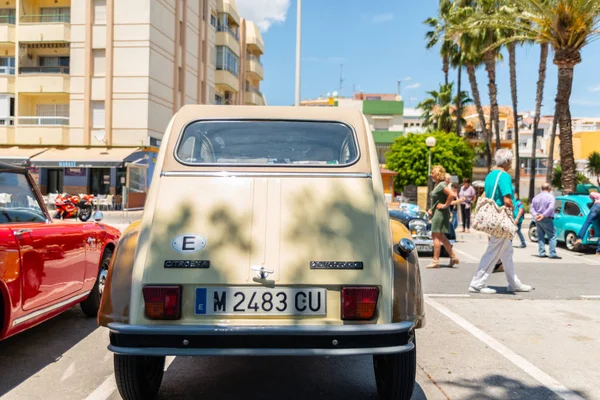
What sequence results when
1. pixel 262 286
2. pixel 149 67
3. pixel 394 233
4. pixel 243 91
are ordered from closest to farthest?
pixel 262 286 → pixel 394 233 → pixel 149 67 → pixel 243 91

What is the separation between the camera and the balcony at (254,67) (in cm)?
5274

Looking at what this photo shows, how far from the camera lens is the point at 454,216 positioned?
17.2m

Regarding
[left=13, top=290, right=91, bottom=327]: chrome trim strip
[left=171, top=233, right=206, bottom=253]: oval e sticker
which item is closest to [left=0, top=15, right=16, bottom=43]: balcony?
[left=13, top=290, right=91, bottom=327]: chrome trim strip

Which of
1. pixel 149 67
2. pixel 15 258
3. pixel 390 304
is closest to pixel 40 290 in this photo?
pixel 15 258

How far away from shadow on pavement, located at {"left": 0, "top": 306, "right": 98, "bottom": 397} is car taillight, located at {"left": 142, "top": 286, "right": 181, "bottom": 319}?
63.3 inches

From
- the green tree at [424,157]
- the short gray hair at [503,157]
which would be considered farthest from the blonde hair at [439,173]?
the green tree at [424,157]

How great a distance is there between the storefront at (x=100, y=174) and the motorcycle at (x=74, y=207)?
12.2 ft

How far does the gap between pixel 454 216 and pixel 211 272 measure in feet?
47.8

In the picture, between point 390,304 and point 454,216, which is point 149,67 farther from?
point 390,304

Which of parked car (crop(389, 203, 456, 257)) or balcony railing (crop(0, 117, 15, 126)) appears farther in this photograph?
balcony railing (crop(0, 117, 15, 126))

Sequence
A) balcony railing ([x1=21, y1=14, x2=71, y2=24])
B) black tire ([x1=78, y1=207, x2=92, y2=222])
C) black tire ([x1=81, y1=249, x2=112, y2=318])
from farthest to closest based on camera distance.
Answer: balcony railing ([x1=21, y1=14, x2=71, y2=24]), black tire ([x1=78, y1=207, x2=92, y2=222]), black tire ([x1=81, y1=249, x2=112, y2=318])

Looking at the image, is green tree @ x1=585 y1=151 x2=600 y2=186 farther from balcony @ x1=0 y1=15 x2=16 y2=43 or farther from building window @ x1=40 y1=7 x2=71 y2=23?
balcony @ x1=0 y1=15 x2=16 y2=43

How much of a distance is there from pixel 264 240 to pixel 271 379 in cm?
145

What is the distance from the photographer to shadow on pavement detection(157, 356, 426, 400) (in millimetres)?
4180
